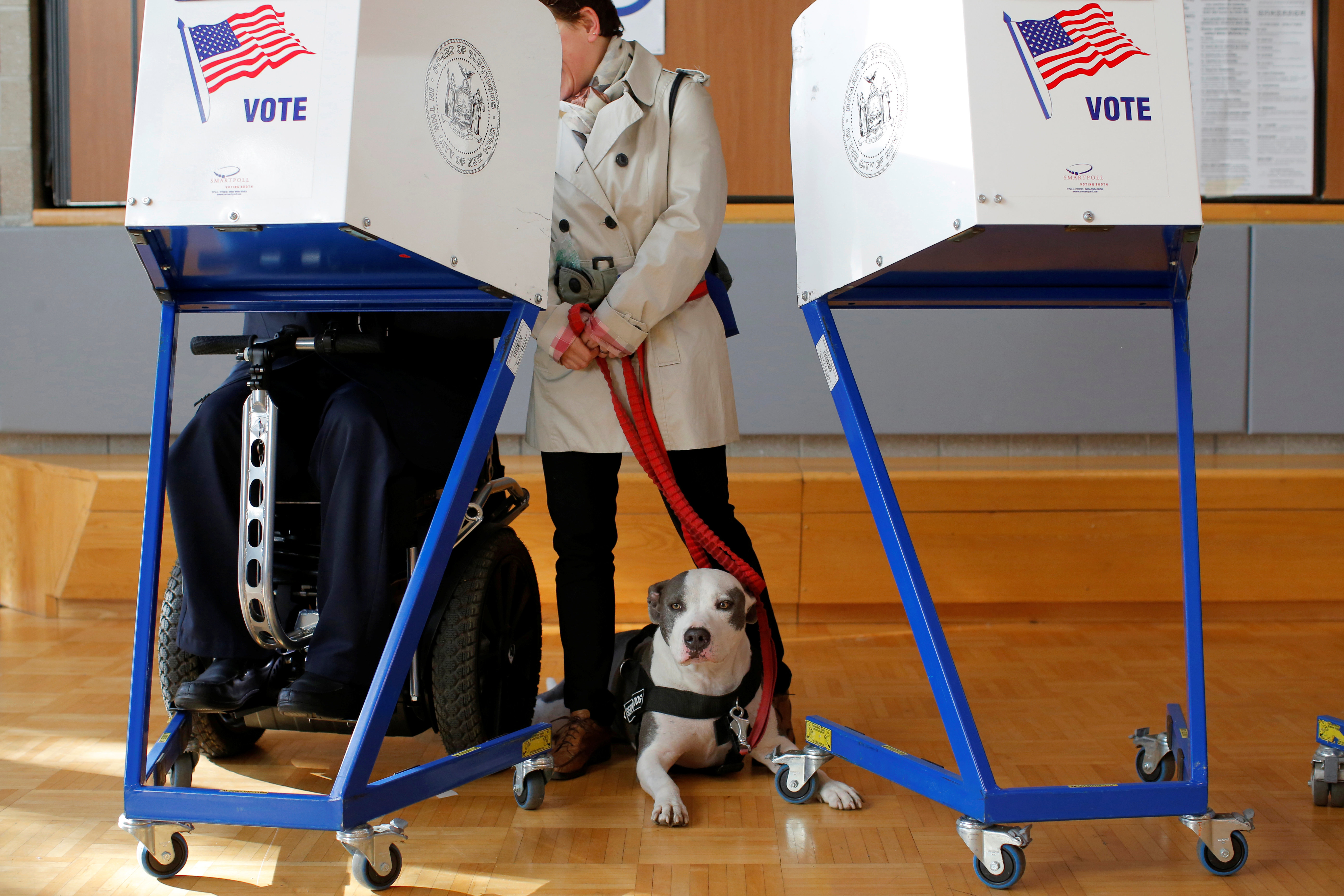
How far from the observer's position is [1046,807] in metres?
1.30

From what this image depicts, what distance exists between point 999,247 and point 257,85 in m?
0.95

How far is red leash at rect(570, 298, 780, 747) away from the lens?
1725 mm

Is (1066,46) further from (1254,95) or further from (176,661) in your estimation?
(1254,95)

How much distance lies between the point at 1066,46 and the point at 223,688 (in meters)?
1.39

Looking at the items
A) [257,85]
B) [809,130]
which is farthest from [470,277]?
[809,130]

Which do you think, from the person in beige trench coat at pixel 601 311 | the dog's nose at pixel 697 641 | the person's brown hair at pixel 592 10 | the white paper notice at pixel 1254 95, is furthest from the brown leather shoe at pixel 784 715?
the white paper notice at pixel 1254 95

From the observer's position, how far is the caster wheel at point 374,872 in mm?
1299

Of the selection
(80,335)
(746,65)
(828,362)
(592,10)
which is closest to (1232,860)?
(828,362)

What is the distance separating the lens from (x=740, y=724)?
1.65m

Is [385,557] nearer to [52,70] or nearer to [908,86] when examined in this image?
[908,86]

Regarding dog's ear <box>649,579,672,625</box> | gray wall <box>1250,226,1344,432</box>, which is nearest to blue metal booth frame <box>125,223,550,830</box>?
dog's ear <box>649,579,672,625</box>

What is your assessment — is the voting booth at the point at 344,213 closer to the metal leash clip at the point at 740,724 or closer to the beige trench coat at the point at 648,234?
the beige trench coat at the point at 648,234

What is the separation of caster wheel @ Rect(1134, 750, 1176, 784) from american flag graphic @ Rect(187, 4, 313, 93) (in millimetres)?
1656

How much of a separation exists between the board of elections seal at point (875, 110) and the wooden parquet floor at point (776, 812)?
0.96 meters
